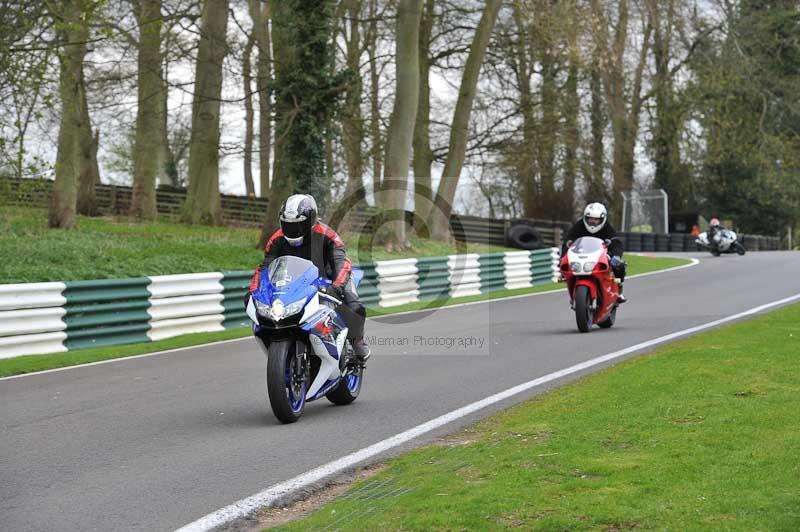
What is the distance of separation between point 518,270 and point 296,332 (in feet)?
60.6

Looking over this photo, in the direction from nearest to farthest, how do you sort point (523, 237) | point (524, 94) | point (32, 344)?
point (32, 344) → point (524, 94) → point (523, 237)

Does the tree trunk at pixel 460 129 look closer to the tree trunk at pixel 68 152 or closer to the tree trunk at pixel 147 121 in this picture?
the tree trunk at pixel 147 121

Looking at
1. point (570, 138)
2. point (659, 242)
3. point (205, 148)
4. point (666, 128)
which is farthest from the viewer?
point (666, 128)

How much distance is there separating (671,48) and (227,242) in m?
32.8

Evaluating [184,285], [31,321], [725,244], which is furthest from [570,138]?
[31,321]

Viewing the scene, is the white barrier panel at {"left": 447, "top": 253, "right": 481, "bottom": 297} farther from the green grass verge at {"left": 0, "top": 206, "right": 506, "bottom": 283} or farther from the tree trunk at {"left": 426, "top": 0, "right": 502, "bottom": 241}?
the tree trunk at {"left": 426, "top": 0, "right": 502, "bottom": 241}

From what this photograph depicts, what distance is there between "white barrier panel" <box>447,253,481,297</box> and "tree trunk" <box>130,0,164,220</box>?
34.5 feet

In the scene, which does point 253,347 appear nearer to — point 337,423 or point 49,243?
point 337,423

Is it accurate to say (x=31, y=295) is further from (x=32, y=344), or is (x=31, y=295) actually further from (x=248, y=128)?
(x=248, y=128)

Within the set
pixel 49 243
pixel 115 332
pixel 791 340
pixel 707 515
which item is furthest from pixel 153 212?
pixel 707 515

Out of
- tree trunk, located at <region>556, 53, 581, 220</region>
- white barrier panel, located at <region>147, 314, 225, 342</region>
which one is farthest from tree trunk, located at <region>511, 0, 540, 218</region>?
white barrier panel, located at <region>147, 314, 225, 342</region>

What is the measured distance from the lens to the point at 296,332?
862cm

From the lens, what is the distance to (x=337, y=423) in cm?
875

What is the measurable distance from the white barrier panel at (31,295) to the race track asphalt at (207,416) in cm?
165
